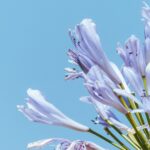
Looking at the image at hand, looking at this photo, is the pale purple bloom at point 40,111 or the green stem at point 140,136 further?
the pale purple bloom at point 40,111

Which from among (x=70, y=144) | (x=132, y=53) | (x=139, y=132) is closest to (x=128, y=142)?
(x=139, y=132)

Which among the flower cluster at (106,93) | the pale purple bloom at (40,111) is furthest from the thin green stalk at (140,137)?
the pale purple bloom at (40,111)

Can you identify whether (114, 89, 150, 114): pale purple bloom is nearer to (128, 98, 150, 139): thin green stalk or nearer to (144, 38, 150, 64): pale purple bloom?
(128, 98, 150, 139): thin green stalk

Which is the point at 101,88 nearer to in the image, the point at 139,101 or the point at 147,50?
the point at 139,101

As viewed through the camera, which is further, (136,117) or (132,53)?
(132,53)

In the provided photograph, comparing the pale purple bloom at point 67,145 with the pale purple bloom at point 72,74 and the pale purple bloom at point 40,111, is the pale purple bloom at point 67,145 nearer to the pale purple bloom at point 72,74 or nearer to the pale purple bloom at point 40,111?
the pale purple bloom at point 40,111

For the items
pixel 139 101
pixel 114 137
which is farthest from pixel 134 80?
pixel 114 137

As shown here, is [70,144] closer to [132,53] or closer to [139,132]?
[139,132]

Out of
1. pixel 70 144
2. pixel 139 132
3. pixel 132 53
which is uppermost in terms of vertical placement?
pixel 132 53
